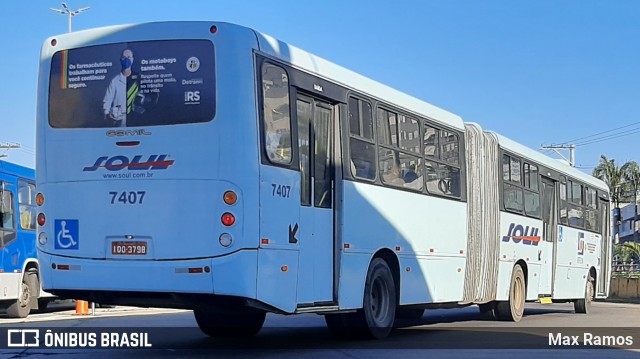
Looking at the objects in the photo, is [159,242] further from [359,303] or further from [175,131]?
[359,303]

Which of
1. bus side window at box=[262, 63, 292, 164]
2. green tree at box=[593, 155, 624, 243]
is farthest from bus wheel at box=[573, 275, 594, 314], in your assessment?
green tree at box=[593, 155, 624, 243]

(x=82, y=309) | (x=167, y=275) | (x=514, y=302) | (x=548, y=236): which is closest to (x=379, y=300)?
(x=167, y=275)

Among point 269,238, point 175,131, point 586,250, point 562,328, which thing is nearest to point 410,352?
point 269,238

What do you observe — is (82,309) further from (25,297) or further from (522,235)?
(522,235)

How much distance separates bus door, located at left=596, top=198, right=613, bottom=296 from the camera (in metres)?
23.1

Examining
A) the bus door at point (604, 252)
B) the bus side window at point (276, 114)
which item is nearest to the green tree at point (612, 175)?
the bus door at point (604, 252)

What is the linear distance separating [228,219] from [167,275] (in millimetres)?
866

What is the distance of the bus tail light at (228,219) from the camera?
9.16 m

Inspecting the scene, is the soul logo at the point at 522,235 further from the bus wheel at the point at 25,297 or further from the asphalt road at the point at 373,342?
the bus wheel at the point at 25,297

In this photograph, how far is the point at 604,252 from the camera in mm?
23641

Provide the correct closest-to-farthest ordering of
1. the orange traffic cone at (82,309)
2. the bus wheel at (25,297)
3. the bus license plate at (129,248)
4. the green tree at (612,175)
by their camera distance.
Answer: the bus license plate at (129,248), the bus wheel at (25,297), the orange traffic cone at (82,309), the green tree at (612,175)

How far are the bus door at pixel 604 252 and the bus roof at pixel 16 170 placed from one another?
14.2 m

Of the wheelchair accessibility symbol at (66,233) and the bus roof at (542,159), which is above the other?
the bus roof at (542,159)

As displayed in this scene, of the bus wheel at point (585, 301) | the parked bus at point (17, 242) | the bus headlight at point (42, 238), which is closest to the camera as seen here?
the bus headlight at point (42, 238)
